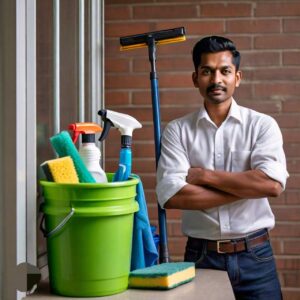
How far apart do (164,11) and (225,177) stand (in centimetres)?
107

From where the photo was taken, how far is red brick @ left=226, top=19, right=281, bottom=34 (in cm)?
268

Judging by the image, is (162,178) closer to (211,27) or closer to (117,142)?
(117,142)

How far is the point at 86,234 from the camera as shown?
4.44 ft

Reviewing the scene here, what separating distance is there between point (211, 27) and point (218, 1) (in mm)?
125

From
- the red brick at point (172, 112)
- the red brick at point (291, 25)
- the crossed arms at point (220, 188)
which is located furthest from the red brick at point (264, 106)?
the crossed arms at point (220, 188)

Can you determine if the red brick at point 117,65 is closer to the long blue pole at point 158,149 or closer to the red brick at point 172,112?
the red brick at point 172,112

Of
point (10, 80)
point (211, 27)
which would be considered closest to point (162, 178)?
point (10, 80)

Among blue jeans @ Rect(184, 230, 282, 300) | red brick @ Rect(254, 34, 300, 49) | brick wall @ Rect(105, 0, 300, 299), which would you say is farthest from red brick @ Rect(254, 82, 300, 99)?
blue jeans @ Rect(184, 230, 282, 300)

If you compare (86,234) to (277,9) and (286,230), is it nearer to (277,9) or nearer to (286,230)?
(286,230)

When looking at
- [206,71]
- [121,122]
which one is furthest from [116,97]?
[121,122]

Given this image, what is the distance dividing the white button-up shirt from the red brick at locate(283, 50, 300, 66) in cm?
64

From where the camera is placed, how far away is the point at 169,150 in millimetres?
2078

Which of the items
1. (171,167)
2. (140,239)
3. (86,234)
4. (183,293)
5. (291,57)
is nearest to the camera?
(86,234)

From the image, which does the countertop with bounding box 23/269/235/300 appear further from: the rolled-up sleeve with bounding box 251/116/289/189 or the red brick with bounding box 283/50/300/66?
the red brick with bounding box 283/50/300/66
